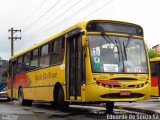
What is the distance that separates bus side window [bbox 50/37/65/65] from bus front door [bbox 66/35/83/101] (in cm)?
67

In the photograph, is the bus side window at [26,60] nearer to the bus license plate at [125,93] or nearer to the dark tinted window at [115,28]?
the dark tinted window at [115,28]

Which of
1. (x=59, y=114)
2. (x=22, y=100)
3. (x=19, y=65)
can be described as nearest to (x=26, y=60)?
(x=19, y=65)

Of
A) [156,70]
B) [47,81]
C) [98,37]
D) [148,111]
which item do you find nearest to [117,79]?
[98,37]

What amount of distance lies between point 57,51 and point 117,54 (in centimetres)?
328

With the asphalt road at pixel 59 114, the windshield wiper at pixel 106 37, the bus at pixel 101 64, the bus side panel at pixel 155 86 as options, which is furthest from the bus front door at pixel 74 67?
the bus side panel at pixel 155 86

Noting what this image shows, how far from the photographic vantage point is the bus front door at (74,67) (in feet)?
49.1

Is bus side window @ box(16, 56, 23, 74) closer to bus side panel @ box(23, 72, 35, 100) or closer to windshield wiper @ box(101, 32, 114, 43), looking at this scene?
bus side panel @ box(23, 72, 35, 100)

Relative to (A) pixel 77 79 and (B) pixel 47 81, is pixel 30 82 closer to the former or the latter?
(B) pixel 47 81

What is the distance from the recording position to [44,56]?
18.9 meters

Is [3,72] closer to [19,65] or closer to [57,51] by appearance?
[19,65]

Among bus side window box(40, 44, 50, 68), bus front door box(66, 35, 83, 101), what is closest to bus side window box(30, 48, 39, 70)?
bus side window box(40, 44, 50, 68)

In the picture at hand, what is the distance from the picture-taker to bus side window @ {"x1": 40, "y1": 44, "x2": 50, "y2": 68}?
18.6 metres

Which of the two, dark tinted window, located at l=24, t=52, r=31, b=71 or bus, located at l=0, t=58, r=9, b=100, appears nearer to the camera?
dark tinted window, located at l=24, t=52, r=31, b=71

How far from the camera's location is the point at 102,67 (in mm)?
14367
